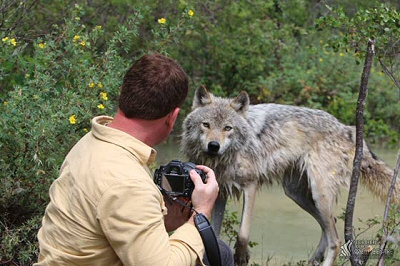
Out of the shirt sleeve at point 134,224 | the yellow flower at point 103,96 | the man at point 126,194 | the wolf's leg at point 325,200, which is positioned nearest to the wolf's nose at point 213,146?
the wolf's leg at point 325,200

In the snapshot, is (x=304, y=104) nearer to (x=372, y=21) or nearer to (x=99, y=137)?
(x=372, y=21)

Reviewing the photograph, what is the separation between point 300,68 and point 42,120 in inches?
398

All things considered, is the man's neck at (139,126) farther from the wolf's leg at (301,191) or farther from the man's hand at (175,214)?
the wolf's leg at (301,191)

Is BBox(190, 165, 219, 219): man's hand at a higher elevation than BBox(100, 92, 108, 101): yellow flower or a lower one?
higher

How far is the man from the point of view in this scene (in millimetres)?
2883

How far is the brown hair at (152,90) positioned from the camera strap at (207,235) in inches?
18.5

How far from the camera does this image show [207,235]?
10.3ft

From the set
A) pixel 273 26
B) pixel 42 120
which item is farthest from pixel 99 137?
pixel 273 26

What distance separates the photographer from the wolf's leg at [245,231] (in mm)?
6602

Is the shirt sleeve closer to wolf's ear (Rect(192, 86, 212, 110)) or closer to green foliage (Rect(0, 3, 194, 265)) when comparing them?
green foliage (Rect(0, 3, 194, 265))

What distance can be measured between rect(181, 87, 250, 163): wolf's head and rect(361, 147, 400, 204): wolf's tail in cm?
131

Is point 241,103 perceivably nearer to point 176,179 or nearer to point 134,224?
point 176,179

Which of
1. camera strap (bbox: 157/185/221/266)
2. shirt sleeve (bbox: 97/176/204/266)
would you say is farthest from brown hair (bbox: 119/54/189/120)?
camera strap (bbox: 157/185/221/266)

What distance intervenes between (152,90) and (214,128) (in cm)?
390
